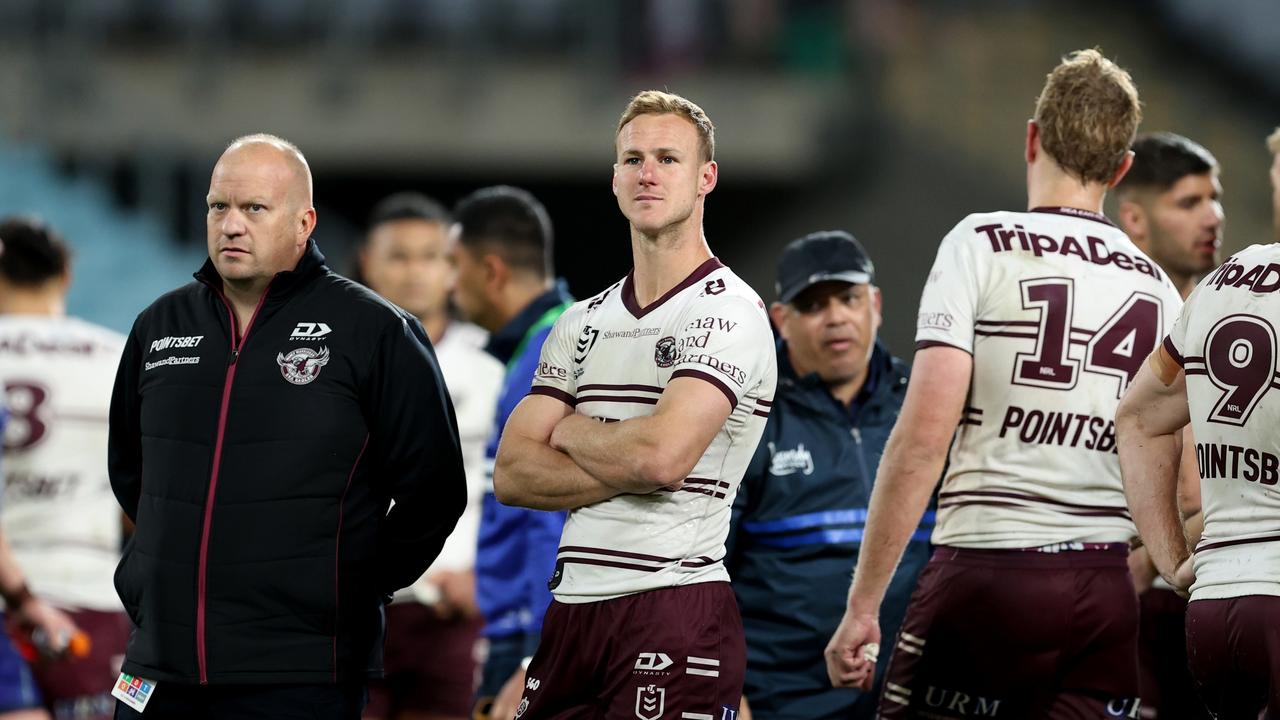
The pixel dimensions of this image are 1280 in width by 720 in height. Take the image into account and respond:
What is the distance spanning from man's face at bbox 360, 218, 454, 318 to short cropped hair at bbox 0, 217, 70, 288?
5.52 ft

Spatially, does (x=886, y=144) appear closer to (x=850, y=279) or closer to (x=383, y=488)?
(x=850, y=279)

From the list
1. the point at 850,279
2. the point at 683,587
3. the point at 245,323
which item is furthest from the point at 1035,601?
the point at 245,323

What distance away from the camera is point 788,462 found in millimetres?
5094

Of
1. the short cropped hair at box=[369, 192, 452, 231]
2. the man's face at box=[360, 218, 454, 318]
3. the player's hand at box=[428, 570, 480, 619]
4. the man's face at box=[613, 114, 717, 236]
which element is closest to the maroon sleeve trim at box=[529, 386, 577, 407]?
the man's face at box=[613, 114, 717, 236]

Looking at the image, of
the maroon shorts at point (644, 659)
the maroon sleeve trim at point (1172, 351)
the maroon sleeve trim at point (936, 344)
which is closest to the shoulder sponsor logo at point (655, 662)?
the maroon shorts at point (644, 659)

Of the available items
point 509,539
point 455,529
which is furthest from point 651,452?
point 455,529

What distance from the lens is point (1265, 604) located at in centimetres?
347

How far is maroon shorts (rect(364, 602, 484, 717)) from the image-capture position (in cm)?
709

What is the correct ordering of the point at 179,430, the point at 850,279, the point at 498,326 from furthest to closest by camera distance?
1. the point at 498,326
2. the point at 850,279
3. the point at 179,430

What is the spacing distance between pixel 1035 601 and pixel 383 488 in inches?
68.3

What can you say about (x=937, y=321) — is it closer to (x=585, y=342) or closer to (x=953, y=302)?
(x=953, y=302)

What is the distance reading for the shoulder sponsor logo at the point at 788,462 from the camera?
16.7 ft

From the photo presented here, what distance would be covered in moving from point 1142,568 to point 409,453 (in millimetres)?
2624

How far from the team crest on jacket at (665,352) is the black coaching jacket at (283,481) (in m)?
0.68
